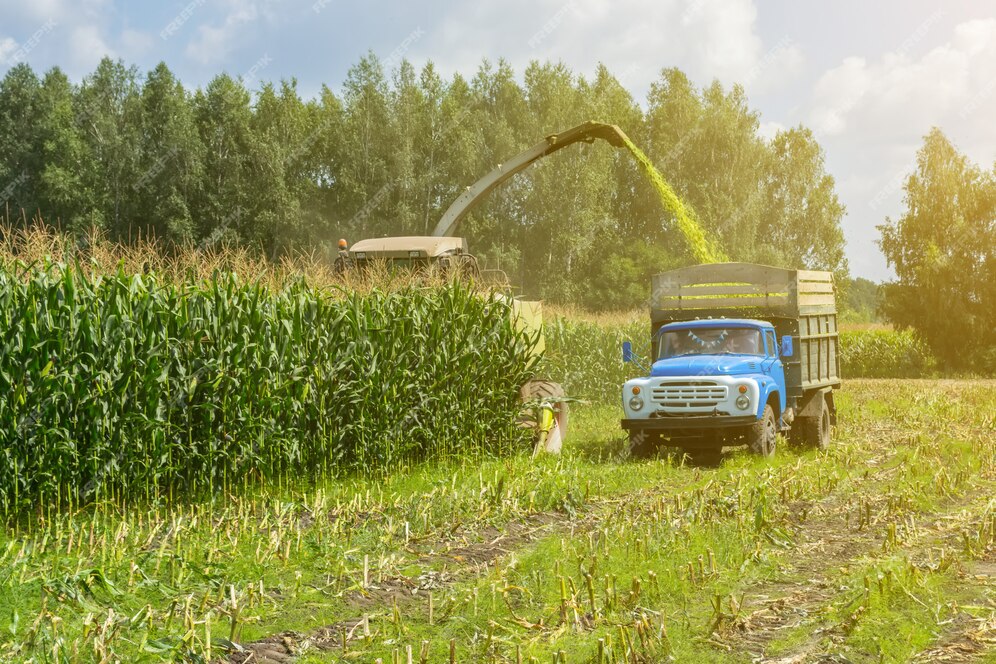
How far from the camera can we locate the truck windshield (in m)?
14.0

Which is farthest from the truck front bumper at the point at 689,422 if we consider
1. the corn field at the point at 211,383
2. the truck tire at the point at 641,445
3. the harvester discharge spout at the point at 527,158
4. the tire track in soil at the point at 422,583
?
the harvester discharge spout at the point at 527,158

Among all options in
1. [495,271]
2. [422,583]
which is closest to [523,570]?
[422,583]

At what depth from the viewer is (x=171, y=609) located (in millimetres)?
5902

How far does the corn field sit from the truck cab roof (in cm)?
331

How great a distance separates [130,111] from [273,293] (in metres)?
50.0

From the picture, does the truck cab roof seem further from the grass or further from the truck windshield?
the grass

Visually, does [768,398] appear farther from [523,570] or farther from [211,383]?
[211,383]

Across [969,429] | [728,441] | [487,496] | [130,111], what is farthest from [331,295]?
[130,111]

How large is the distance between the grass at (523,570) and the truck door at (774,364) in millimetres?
2397

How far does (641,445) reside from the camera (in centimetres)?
1342

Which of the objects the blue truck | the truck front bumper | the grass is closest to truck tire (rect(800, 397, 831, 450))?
the blue truck

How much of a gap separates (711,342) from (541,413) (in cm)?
279

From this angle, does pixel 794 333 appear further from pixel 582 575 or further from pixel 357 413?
pixel 582 575

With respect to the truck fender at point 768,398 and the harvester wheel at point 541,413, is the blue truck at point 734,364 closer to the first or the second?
the truck fender at point 768,398
